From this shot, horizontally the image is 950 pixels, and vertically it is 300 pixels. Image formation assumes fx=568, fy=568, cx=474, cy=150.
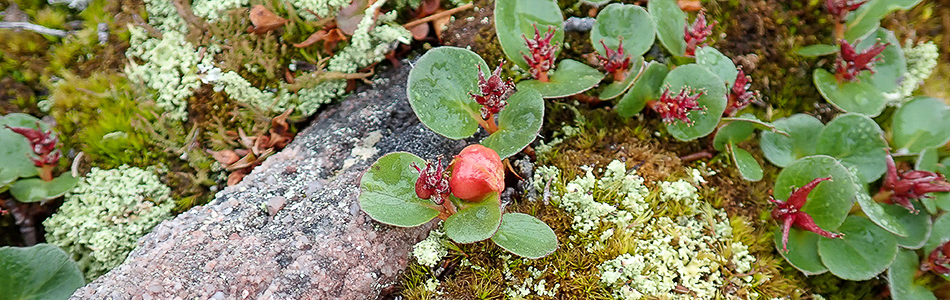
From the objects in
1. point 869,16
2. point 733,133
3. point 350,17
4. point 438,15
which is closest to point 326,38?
point 350,17

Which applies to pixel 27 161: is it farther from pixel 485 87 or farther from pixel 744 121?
pixel 744 121

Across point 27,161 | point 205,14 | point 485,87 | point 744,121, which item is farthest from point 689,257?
point 27,161

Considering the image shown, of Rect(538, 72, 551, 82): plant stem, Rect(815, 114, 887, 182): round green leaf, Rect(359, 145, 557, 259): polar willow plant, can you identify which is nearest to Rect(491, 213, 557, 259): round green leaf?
Rect(359, 145, 557, 259): polar willow plant

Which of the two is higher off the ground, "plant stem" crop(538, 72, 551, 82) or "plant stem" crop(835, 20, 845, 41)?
"plant stem" crop(538, 72, 551, 82)

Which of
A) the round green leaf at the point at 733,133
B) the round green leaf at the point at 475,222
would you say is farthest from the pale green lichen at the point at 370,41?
the round green leaf at the point at 733,133

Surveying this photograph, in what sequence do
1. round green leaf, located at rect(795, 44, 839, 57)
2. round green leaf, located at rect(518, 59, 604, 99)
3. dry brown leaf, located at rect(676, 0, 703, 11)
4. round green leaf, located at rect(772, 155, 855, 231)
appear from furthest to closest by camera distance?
dry brown leaf, located at rect(676, 0, 703, 11), round green leaf, located at rect(795, 44, 839, 57), round green leaf, located at rect(518, 59, 604, 99), round green leaf, located at rect(772, 155, 855, 231)

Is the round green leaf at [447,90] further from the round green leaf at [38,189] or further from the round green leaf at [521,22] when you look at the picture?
the round green leaf at [38,189]

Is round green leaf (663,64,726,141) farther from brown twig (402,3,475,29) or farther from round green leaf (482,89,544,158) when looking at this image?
brown twig (402,3,475,29)
